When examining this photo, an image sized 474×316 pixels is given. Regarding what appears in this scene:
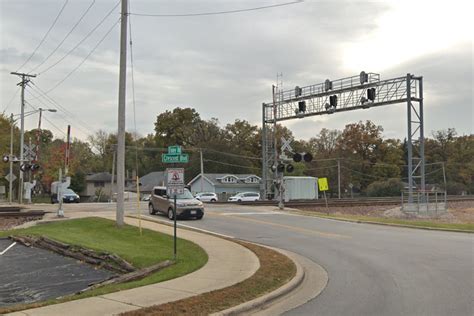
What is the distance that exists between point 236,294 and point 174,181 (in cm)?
432

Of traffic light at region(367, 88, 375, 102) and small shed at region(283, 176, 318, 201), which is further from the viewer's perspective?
small shed at region(283, 176, 318, 201)

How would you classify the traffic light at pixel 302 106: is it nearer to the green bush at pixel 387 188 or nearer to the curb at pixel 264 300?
the curb at pixel 264 300

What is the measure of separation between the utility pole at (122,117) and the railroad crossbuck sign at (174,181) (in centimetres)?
836

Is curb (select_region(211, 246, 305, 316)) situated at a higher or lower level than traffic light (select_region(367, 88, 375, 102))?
lower

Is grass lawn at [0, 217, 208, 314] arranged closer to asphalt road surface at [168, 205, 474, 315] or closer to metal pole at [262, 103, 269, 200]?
asphalt road surface at [168, 205, 474, 315]

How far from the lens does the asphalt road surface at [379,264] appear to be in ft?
26.9

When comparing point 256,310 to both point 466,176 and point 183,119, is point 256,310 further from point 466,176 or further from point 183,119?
point 466,176

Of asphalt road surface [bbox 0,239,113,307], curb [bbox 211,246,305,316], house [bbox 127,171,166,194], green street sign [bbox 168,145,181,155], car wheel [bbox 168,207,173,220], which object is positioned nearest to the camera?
curb [bbox 211,246,305,316]

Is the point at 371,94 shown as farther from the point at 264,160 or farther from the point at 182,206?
the point at 182,206

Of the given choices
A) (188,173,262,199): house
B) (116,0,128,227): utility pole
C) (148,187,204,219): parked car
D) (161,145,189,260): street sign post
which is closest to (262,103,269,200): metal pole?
(148,187,204,219): parked car

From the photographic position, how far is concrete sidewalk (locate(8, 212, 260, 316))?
7.52 m

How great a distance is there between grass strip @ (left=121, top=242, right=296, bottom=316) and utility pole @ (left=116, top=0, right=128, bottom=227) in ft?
31.5

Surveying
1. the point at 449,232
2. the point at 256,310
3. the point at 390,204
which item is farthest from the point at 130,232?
the point at 390,204

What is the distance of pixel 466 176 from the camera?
3922 inches
